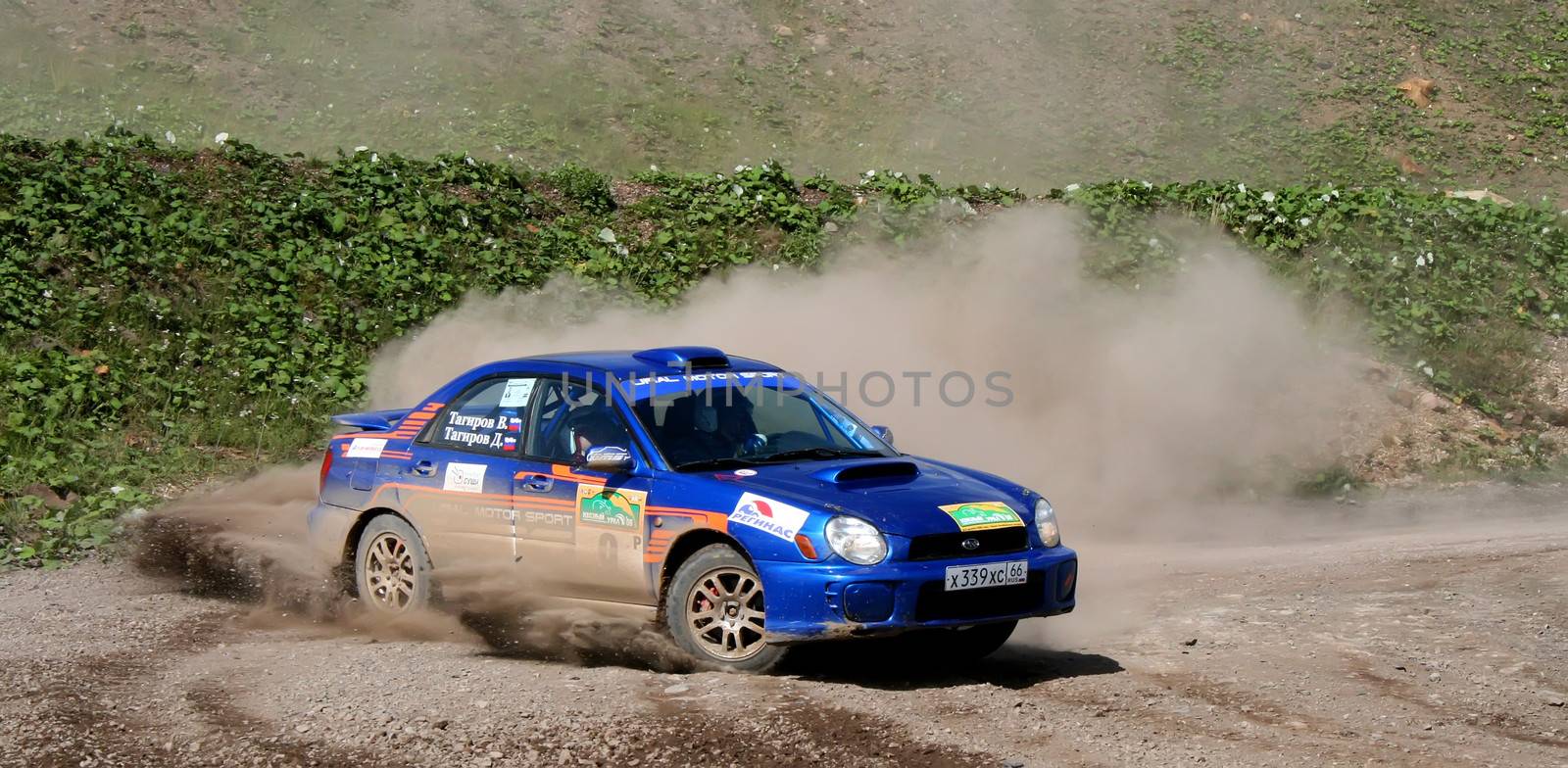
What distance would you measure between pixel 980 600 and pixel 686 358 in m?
2.08

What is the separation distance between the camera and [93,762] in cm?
537

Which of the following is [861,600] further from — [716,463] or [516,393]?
[516,393]

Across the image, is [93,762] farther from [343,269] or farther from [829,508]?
[343,269]

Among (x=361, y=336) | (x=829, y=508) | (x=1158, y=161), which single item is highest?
(x=1158, y=161)

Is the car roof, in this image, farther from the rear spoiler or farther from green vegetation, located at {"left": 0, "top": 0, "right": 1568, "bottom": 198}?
green vegetation, located at {"left": 0, "top": 0, "right": 1568, "bottom": 198}

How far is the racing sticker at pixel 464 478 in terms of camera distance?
766cm

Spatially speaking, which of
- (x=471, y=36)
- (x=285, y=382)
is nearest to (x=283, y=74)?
(x=471, y=36)

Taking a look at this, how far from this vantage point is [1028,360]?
14109 millimetres

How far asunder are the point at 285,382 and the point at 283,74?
12.9 meters

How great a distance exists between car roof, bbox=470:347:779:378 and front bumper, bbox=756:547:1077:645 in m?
1.52

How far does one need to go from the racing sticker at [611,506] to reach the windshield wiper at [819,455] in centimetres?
65

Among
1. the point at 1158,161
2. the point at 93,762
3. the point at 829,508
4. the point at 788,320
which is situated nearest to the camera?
the point at 93,762

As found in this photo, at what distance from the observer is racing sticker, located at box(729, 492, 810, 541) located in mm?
6469

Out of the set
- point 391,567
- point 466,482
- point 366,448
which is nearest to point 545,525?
point 466,482
